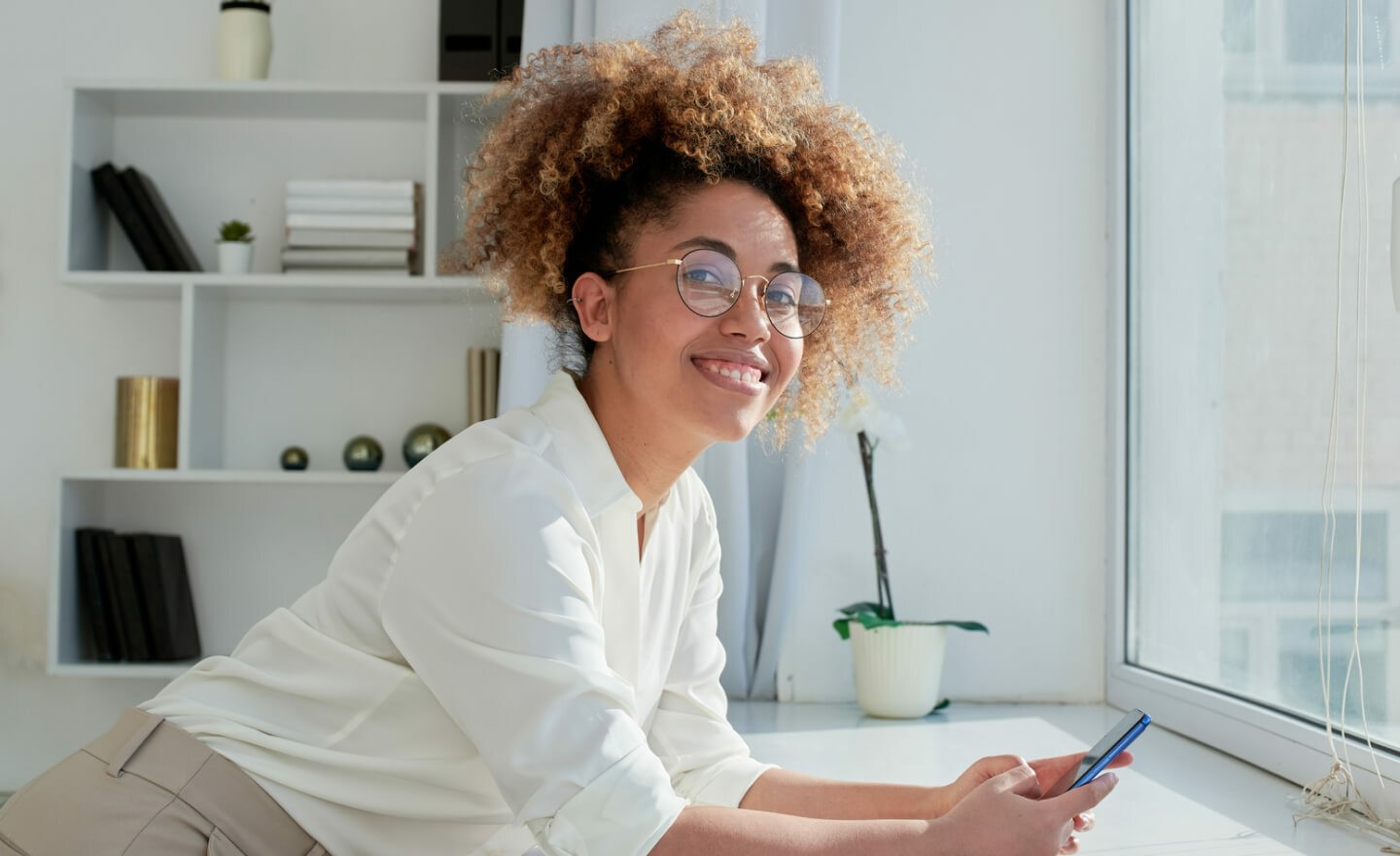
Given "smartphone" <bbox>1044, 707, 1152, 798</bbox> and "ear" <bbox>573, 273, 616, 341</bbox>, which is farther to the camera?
"ear" <bbox>573, 273, 616, 341</bbox>

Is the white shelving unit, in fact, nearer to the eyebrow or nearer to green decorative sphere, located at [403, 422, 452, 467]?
green decorative sphere, located at [403, 422, 452, 467]

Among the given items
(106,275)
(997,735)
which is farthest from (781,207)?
(106,275)

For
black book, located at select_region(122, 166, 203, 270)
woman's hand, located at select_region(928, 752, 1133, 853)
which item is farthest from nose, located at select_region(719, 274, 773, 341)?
black book, located at select_region(122, 166, 203, 270)

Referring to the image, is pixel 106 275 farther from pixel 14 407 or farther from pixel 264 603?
pixel 264 603

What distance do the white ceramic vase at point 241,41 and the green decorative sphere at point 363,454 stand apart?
0.77 metres

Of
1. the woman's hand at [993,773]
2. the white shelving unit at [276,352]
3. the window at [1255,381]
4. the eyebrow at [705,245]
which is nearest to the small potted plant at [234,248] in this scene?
the white shelving unit at [276,352]

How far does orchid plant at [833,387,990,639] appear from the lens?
2.23 m

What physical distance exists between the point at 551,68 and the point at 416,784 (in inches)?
31.5

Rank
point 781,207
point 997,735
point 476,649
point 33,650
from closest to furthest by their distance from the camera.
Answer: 1. point 476,649
2. point 781,207
3. point 997,735
4. point 33,650

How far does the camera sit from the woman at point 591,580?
976mm

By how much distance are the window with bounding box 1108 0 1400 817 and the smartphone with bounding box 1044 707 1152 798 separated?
57 centimetres

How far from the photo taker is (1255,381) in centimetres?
182

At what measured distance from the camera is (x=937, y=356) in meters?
2.43

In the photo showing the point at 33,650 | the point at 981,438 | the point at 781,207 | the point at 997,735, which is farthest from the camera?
the point at 33,650
